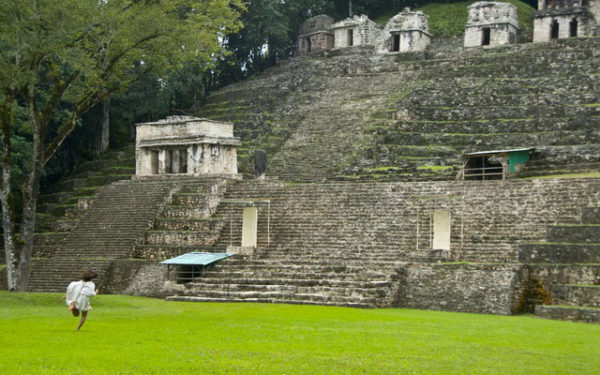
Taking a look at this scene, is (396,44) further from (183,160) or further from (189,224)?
(189,224)

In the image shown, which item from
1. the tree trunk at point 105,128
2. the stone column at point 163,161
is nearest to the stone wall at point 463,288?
the stone column at point 163,161

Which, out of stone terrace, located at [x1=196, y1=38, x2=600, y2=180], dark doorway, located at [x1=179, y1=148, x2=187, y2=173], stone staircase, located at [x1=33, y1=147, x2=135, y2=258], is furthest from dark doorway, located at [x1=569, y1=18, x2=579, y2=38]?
stone staircase, located at [x1=33, y1=147, x2=135, y2=258]

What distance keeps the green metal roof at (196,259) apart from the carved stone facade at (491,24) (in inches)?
965

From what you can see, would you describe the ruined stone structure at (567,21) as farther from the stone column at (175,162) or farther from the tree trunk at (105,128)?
the tree trunk at (105,128)

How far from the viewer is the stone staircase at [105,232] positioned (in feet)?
93.6

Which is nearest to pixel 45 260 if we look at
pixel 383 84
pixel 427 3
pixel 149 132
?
pixel 149 132

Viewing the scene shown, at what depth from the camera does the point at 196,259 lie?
25984 mm

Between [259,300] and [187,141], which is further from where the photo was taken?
[187,141]

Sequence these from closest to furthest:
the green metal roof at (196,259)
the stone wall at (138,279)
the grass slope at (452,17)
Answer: the green metal roof at (196,259), the stone wall at (138,279), the grass slope at (452,17)

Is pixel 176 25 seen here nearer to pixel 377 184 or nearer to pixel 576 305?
pixel 377 184

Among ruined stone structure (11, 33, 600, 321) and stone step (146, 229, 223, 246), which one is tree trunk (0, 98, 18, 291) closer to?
ruined stone structure (11, 33, 600, 321)

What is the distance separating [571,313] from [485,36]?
30.1m

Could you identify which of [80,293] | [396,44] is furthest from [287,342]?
[396,44]

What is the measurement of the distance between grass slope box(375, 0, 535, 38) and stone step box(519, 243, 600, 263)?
91.9 feet
